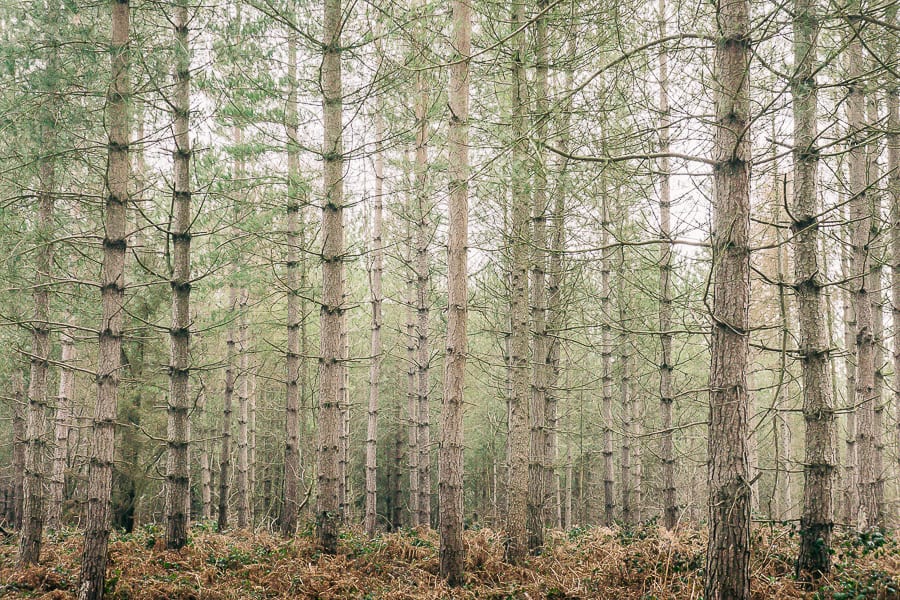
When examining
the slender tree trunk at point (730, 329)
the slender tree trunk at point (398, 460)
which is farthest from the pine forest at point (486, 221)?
the slender tree trunk at point (398, 460)

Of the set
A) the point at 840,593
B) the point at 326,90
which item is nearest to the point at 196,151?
the point at 326,90

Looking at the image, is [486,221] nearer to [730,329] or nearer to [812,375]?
[812,375]

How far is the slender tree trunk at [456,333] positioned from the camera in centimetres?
578

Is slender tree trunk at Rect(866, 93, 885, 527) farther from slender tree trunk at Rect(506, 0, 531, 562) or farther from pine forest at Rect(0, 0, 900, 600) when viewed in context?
slender tree trunk at Rect(506, 0, 531, 562)

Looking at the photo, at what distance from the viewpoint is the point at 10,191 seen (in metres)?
7.25

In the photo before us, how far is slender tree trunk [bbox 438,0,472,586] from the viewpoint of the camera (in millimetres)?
5781

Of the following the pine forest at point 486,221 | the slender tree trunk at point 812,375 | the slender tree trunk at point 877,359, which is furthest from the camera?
the slender tree trunk at point 877,359

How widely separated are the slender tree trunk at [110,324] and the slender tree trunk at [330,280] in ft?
7.12

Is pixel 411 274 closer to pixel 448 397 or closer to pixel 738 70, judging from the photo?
pixel 448 397

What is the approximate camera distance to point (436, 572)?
627 centimetres

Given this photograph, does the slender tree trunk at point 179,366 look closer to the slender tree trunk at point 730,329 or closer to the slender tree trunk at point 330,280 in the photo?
the slender tree trunk at point 330,280

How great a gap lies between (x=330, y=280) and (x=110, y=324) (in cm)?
244

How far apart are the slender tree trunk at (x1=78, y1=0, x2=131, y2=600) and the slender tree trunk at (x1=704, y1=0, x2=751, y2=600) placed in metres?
5.13

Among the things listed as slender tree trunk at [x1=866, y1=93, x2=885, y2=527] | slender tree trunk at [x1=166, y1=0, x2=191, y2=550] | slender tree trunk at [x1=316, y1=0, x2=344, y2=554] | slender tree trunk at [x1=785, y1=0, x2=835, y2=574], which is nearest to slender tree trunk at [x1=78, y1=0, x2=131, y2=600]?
slender tree trunk at [x1=166, y1=0, x2=191, y2=550]
